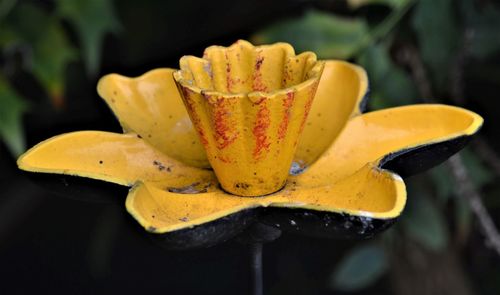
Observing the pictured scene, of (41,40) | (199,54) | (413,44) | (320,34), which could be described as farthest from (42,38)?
(413,44)

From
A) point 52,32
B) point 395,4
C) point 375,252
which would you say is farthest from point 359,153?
point 375,252

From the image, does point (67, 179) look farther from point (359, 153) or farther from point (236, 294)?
point (236, 294)

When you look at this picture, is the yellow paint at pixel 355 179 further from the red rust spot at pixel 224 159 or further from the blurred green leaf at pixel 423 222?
the blurred green leaf at pixel 423 222

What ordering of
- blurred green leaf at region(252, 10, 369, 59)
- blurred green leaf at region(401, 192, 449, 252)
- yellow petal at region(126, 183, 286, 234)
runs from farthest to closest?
blurred green leaf at region(401, 192, 449, 252), blurred green leaf at region(252, 10, 369, 59), yellow petal at region(126, 183, 286, 234)

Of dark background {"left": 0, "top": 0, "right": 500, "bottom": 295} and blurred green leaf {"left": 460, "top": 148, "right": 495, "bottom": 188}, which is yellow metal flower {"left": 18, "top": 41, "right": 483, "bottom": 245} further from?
blurred green leaf {"left": 460, "top": 148, "right": 495, "bottom": 188}

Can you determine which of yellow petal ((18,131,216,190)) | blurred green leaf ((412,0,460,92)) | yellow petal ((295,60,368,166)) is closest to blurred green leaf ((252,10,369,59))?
blurred green leaf ((412,0,460,92))

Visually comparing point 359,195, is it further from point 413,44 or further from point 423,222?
point 423,222

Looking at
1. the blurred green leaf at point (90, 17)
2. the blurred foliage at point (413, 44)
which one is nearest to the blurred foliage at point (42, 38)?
the blurred green leaf at point (90, 17)
